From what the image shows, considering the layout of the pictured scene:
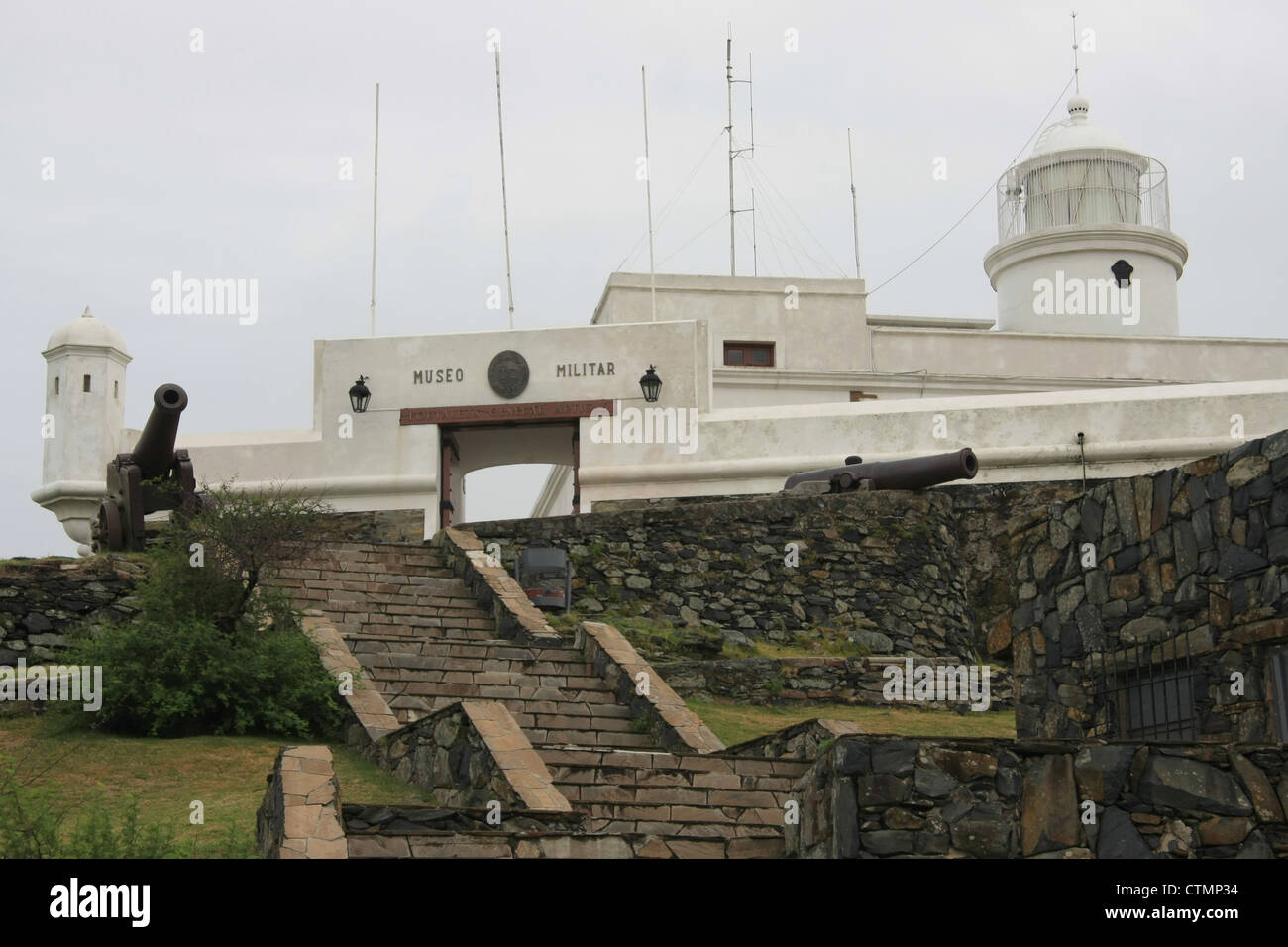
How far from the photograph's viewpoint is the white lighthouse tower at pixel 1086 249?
32.8m

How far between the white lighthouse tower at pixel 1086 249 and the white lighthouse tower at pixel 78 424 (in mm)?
15744

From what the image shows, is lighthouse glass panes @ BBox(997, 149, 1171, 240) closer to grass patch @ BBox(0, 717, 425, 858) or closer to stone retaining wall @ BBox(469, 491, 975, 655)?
stone retaining wall @ BBox(469, 491, 975, 655)

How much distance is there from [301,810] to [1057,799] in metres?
3.87

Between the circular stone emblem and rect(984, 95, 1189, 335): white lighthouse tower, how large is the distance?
36.5ft

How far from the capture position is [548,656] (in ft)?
52.6

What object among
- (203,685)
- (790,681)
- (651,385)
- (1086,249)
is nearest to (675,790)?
(203,685)

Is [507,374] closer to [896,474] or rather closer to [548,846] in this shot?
[896,474]

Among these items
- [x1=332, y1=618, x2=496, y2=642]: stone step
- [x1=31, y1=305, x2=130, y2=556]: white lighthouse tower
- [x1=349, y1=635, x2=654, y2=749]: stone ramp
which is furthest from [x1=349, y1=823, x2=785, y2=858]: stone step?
[x1=31, y1=305, x2=130, y2=556]: white lighthouse tower

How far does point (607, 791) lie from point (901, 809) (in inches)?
137

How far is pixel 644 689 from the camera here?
583 inches

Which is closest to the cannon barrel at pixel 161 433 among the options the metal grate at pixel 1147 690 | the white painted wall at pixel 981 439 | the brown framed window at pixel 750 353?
the white painted wall at pixel 981 439

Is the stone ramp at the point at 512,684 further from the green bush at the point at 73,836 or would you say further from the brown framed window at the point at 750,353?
the brown framed window at the point at 750,353

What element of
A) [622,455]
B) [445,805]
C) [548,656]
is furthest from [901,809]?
[622,455]
